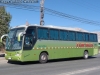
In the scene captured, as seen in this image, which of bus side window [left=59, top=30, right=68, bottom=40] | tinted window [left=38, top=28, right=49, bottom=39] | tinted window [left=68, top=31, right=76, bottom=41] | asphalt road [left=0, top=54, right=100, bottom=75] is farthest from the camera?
tinted window [left=68, top=31, right=76, bottom=41]

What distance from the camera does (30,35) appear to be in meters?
18.1

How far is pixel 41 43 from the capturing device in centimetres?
1898

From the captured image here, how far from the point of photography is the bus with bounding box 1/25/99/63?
58.0 ft

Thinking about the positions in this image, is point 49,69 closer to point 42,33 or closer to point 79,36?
point 42,33

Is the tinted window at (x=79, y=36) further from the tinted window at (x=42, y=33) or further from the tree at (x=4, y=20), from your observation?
the tree at (x=4, y=20)

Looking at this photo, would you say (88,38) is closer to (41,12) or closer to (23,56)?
(41,12)

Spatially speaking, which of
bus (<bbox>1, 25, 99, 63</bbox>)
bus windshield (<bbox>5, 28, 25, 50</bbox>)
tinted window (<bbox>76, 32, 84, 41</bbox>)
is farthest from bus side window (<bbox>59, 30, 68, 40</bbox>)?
bus windshield (<bbox>5, 28, 25, 50</bbox>)

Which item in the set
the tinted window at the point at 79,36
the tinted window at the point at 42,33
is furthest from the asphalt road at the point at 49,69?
the tinted window at the point at 79,36

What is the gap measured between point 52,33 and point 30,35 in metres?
2.75

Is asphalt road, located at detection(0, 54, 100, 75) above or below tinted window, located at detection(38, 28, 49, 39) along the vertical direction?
below

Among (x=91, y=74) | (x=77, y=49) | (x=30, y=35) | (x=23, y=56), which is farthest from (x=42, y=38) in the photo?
(x=91, y=74)

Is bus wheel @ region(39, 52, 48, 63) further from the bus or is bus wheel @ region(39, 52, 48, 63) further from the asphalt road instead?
the asphalt road

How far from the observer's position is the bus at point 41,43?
17672 mm

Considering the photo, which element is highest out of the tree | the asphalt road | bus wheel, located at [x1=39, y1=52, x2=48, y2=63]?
the tree
